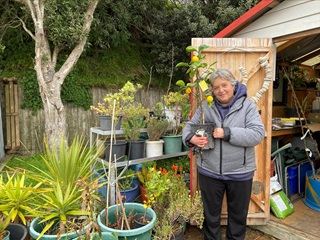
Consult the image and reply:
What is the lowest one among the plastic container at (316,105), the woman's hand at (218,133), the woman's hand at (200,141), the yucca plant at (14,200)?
the yucca plant at (14,200)

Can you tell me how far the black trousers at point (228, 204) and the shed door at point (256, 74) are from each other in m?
0.48

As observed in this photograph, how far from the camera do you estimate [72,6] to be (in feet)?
14.2

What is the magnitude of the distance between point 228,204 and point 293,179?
1815mm

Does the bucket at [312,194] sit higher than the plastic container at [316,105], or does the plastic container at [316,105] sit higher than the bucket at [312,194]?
the plastic container at [316,105]

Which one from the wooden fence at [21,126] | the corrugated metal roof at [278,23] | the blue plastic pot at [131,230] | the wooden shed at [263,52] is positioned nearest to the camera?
the blue plastic pot at [131,230]

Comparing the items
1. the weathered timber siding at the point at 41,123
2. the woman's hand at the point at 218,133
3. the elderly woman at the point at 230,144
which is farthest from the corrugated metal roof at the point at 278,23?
the weathered timber siding at the point at 41,123

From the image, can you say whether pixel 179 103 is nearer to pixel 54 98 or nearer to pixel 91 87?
pixel 54 98

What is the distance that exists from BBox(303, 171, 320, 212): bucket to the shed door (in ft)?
2.88

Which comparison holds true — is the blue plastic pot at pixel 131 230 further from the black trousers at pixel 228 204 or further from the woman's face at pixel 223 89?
the woman's face at pixel 223 89

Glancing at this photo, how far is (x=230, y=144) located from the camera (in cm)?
204

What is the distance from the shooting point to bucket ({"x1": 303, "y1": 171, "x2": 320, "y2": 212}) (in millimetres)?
3090

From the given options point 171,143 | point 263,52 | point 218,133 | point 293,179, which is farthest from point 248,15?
point 293,179

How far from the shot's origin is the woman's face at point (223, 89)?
2.04m

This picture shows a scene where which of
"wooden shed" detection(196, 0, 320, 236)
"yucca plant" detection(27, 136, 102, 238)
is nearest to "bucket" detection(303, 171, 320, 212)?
"wooden shed" detection(196, 0, 320, 236)
